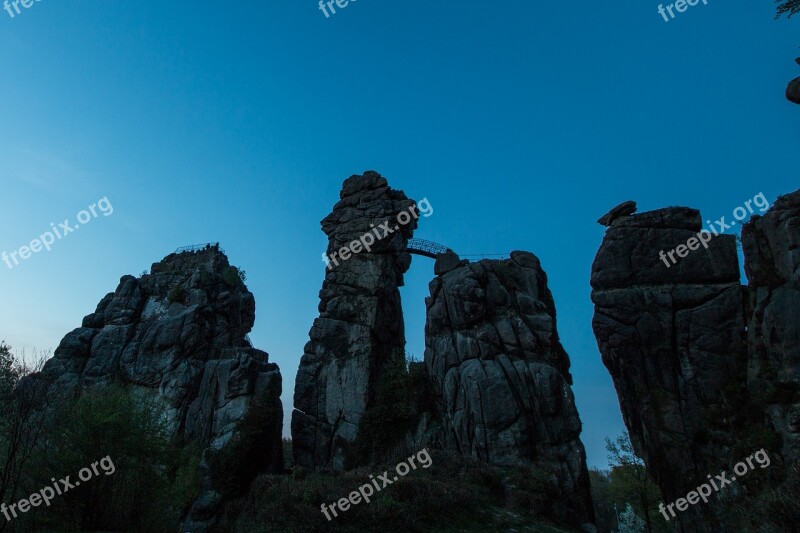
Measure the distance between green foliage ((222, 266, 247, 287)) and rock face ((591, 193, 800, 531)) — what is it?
4452 centimetres

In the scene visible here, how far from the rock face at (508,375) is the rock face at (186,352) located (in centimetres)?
1819

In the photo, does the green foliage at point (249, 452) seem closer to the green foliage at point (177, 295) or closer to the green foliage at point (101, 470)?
the green foliage at point (101, 470)

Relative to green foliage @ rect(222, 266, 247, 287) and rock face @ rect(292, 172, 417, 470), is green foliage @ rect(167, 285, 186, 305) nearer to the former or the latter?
green foliage @ rect(222, 266, 247, 287)

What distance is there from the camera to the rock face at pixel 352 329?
147 feet

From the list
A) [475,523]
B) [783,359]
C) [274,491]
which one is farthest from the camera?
[274,491]

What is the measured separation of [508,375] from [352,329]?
60.1 ft

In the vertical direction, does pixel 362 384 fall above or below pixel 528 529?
above

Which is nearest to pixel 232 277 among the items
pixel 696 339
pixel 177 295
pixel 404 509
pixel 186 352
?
pixel 177 295

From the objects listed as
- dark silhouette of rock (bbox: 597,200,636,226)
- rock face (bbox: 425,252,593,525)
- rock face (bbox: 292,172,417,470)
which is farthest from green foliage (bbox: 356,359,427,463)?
dark silhouette of rock (bbox: 597,200,636,226)

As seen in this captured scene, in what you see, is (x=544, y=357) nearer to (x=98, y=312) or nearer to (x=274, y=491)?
(x=274, y=491)

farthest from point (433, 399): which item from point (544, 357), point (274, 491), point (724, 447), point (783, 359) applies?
point (783, 359)

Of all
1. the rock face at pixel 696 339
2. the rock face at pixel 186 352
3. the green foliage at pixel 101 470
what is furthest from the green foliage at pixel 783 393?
the rock face at pixel 186 352

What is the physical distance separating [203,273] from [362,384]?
1017 inches

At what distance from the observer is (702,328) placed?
29125 mm
